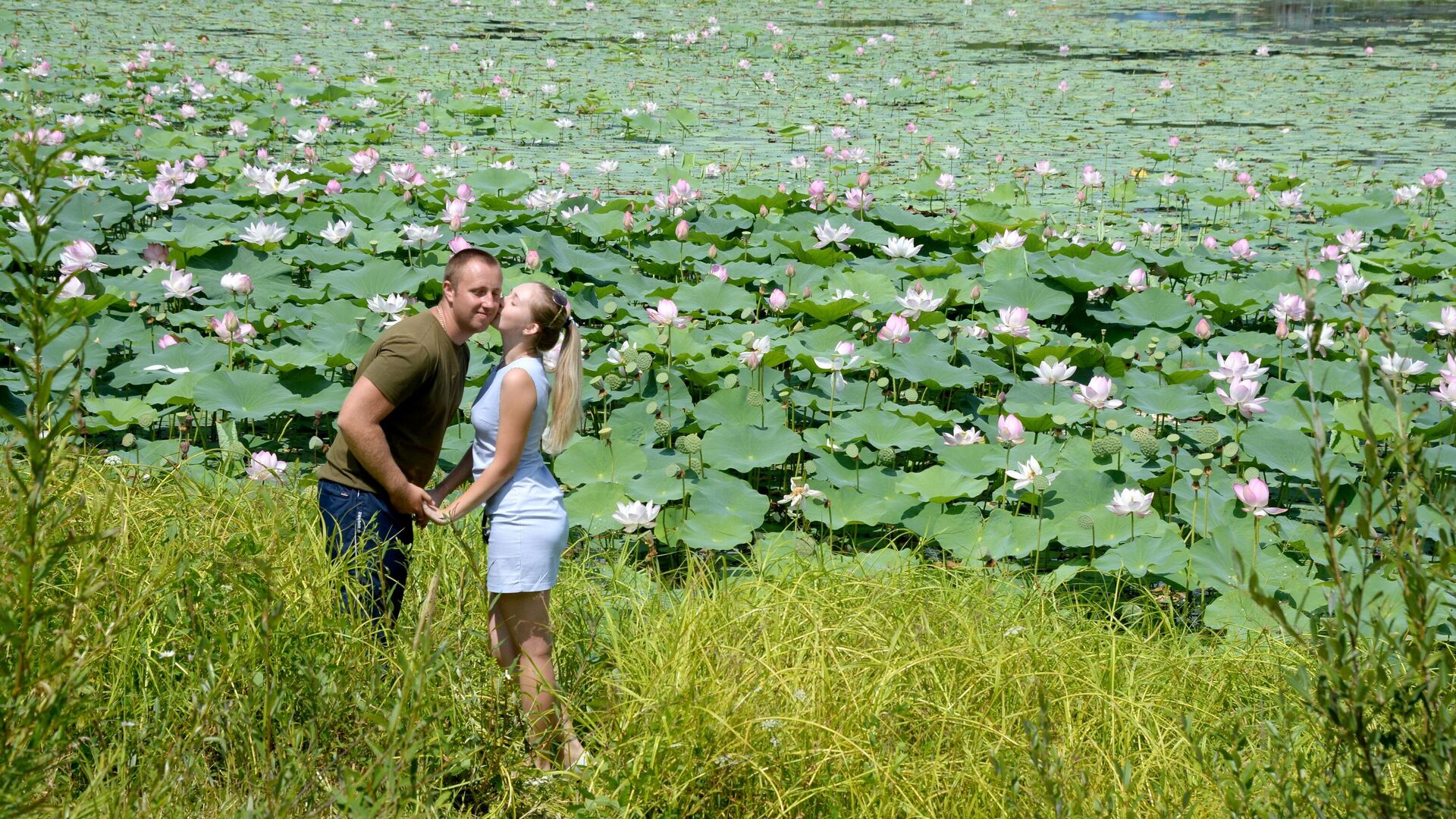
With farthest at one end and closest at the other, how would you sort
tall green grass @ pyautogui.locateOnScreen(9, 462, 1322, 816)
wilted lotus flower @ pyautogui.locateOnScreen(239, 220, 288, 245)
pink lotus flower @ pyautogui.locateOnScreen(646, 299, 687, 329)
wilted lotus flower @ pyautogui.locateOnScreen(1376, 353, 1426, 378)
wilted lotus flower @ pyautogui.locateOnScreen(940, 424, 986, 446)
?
wilted lotus flower @ pyautogui.locateOnScreen(239, 220, 288, 245)
pink lotus flower @ pyautogui.locateOnScreen(646, 299, 687, 329)
wilted lotus flower @ pyautogui.locateOnScreen(1376, 353, 1426, 378)
wilted lotus flower @ pyautogui.locateOnScreen(940, 424, 986, 446)
tall green grass @ pyautogui.locateOnScreen(9, 462, 1322, 816)

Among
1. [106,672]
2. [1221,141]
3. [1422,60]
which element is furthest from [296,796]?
[1422,60]

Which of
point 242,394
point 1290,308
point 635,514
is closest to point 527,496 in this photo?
point 635,514

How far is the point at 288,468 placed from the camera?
3.70 meters

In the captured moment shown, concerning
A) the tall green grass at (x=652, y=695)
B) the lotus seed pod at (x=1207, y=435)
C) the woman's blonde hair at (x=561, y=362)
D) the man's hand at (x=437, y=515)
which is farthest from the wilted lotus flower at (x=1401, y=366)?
the man's hand at (x=437, y=515)

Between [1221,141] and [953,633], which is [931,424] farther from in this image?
[1221,141]

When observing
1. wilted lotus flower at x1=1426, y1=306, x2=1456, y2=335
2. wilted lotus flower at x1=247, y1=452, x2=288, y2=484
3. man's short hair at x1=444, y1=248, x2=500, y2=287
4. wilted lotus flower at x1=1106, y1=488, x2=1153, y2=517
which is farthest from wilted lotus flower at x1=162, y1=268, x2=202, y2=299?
wilted lotus flower at x1=1426, y1=306, x2=1456, y2=335

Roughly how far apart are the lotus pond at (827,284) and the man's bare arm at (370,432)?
75 centimetres

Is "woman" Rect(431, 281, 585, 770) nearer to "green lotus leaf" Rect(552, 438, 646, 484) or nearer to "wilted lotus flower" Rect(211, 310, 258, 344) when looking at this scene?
"green lotus leaf" Rect(552, 438, 646, 484)

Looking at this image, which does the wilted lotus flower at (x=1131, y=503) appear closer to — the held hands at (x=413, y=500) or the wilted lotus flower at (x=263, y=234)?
the held hands at (x=413, y=500)

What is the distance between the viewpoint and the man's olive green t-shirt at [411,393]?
259cm

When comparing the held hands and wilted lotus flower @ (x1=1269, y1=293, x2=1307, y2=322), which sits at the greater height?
the held hands

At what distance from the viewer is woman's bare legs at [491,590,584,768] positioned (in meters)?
2.34

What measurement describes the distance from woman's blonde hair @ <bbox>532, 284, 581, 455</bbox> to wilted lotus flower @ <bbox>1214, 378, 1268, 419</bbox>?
2203 millimetres

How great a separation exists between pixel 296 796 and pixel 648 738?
61 cm
